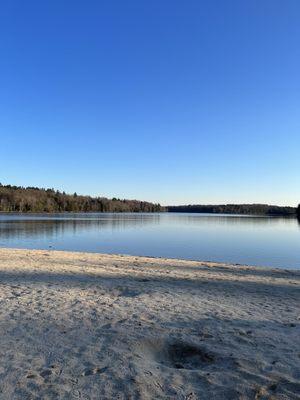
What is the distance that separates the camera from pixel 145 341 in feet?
25.4

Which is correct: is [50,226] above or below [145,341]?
below

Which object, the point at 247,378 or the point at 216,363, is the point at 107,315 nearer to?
the point at 216,363

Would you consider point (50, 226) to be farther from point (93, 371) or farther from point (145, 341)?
point (93, 371)

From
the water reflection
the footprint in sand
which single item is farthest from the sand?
the water reflection

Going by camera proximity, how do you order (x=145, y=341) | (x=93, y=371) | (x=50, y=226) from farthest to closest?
(x=50, y=226) → (x=145, y=341) → (x=93, y=371)

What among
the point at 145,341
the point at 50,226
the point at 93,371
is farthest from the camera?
the point at 50,226

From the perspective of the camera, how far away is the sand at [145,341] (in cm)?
586

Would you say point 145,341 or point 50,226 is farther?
point 50,226

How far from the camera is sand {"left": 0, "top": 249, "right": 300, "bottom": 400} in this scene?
586 cm

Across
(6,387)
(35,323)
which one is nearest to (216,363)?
(6,387)

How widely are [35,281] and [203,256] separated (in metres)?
19.7

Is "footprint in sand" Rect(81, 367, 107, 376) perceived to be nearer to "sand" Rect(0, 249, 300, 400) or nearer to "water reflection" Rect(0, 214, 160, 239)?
"sand" Rect(0, 249, 300, 400)

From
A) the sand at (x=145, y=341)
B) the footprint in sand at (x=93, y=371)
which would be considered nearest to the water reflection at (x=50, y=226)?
the sand at (x=145, y=341)

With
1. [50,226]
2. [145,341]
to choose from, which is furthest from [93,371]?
[50,226]
